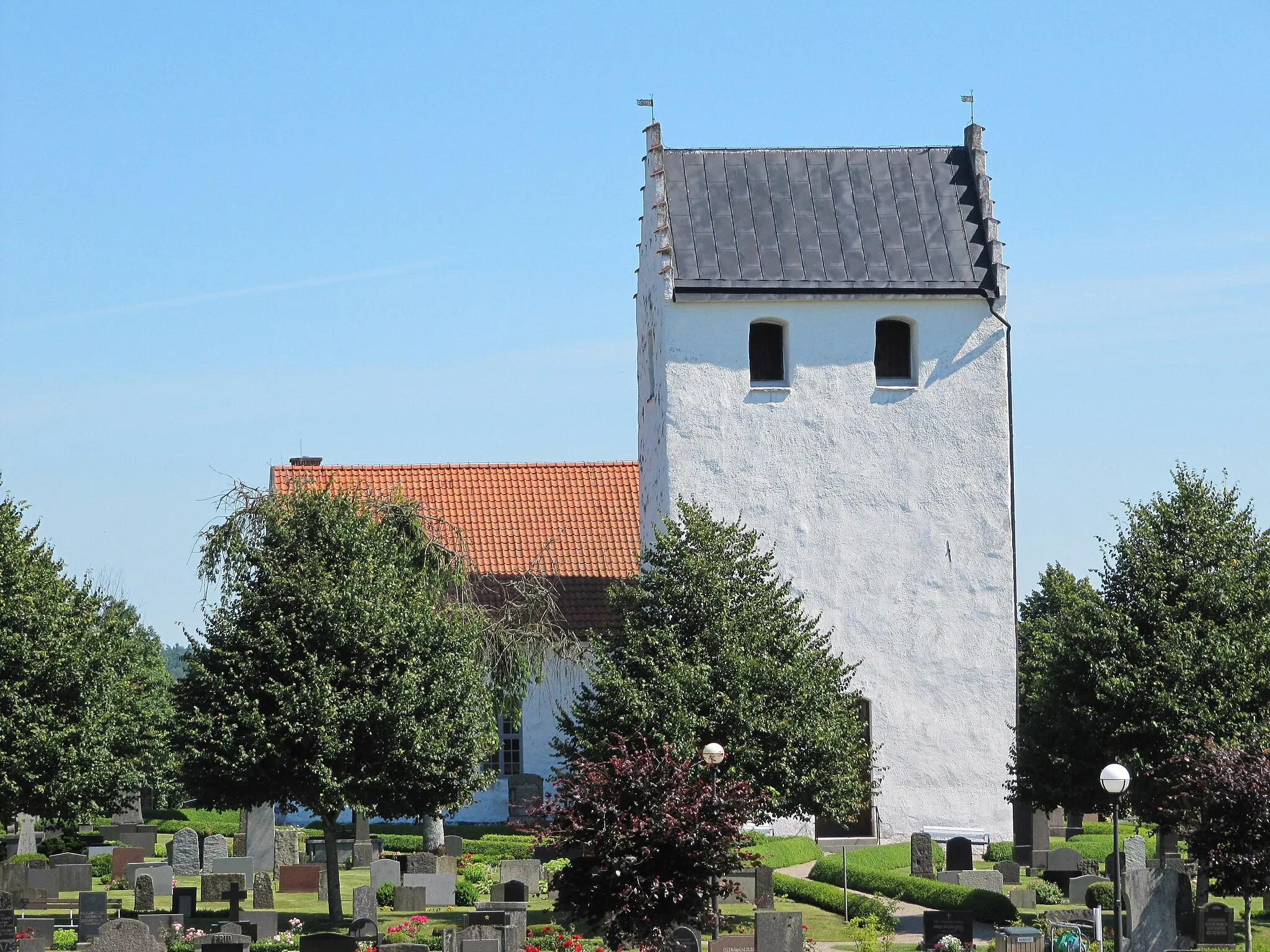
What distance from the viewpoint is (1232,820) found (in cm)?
2484

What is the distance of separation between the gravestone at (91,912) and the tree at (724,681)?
7413mm

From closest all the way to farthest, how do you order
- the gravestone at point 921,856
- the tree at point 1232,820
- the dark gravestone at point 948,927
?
1. the tree at point 1232,820
2. the dark gravestone at point 948,927
3. the gravestone at point 921,856

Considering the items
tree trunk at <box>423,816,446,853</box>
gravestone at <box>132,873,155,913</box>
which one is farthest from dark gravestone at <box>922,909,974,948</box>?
tree trunk at <box>423,816,446,853</box>

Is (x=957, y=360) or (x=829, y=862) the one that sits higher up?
(x=957, y=360)

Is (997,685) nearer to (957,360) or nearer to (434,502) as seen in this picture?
(957,360)

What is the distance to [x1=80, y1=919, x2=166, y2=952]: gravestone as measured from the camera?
20922 mm

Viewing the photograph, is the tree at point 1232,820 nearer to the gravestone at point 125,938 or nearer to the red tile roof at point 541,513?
the gravestone at point 125,938

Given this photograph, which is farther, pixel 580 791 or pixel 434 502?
pixel 434 502

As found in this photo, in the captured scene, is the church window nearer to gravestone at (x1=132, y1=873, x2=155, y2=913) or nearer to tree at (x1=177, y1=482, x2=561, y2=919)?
tree at (x1=177, y1=482, x2=561, y2=919)

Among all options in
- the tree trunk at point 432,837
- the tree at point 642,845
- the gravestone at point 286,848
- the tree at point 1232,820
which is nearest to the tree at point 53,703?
the gravestone at point 286,848

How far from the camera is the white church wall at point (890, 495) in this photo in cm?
3656

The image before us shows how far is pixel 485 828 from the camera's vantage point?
40.2m

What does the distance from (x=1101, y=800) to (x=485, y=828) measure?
1621 cm

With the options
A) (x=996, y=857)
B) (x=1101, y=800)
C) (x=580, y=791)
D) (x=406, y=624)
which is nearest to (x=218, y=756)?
(x=406, y=624)
